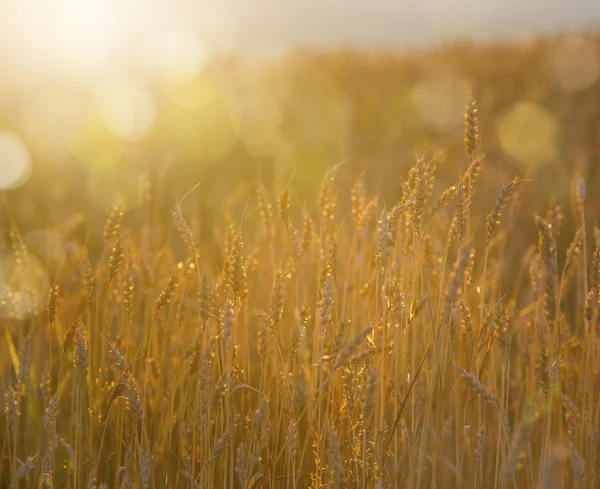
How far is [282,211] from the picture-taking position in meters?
1.36

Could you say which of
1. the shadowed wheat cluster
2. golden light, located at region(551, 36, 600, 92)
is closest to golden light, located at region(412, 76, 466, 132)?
golden light, located at region(551, 36, 600, 92)

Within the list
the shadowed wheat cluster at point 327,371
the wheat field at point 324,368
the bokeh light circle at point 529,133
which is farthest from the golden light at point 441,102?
the shadowed wheat cluster at point 327,371

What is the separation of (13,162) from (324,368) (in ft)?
16.7

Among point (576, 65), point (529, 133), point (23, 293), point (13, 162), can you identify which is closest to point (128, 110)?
point (13, 162)

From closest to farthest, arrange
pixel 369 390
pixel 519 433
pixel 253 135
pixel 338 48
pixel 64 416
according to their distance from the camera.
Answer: pixel 519 433 < pixel 369 390 < pixel 64 416 < pixel 253 135 < pixel 338 48

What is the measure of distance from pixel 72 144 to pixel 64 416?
4.80m

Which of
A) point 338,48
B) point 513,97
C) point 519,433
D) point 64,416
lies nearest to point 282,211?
point 519,433

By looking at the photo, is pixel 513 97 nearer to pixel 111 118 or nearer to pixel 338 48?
pixel 338 48

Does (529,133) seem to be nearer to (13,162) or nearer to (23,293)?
(13,162)

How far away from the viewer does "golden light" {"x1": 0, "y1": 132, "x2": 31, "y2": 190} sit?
5.27 metres

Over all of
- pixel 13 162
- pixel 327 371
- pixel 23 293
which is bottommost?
pixel 327 371

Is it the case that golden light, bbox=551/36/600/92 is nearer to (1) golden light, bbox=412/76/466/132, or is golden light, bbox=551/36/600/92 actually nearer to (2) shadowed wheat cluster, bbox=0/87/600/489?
(1) golden light, bbox=412/76/466/132

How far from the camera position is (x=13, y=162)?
5516mm

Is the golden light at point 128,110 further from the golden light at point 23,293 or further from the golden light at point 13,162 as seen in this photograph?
the golden light at point 23,293
